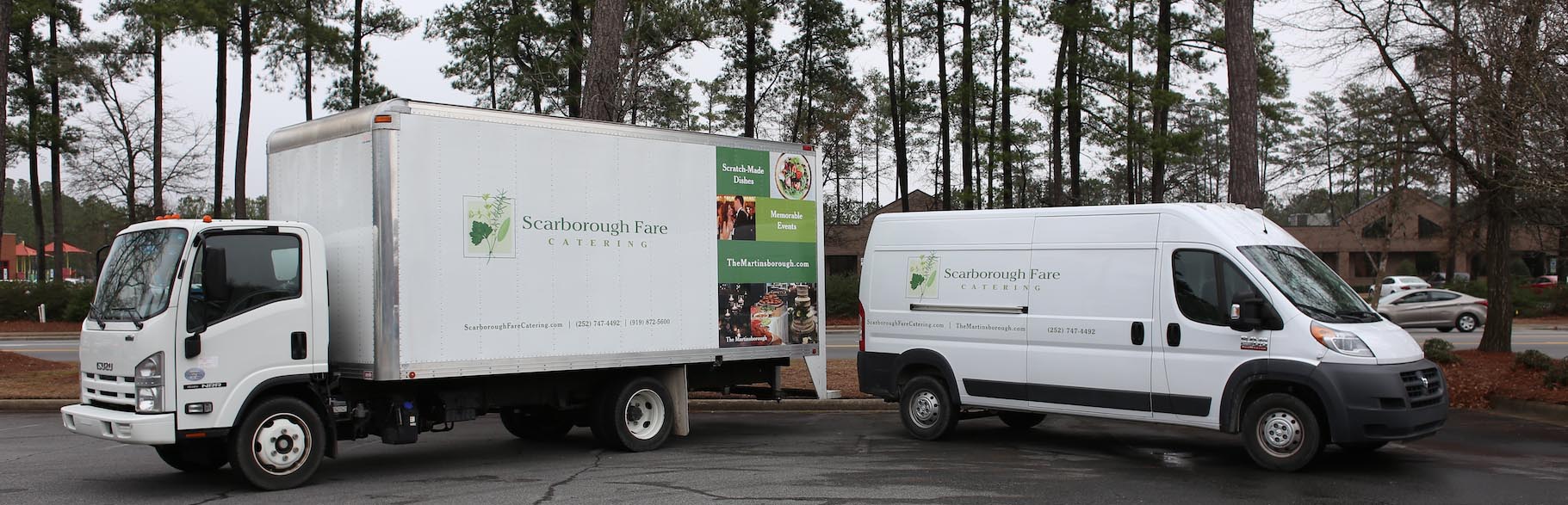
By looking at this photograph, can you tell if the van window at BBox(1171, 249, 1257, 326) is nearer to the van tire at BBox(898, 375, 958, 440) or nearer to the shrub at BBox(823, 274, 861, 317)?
the van tire at BBox(898, 375, 958, 440)

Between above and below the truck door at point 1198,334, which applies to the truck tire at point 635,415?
below

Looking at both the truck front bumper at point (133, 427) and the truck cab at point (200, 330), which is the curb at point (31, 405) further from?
the truck front bumper at point (133, 427)

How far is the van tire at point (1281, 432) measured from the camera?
8516mm

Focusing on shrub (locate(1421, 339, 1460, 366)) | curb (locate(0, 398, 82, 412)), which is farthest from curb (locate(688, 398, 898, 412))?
curb (locate(0, 398, 82, 412))

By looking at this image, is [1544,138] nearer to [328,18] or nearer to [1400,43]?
[1400,43]

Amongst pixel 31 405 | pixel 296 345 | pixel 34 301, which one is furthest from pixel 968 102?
pixel 34 301

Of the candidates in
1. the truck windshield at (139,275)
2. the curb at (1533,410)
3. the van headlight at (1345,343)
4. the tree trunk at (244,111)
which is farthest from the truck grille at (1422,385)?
the tree trunk at (244,111)

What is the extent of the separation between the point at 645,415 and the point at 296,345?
333cm

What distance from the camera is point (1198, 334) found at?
910 centimetres

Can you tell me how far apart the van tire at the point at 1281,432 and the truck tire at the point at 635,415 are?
5.07 meters

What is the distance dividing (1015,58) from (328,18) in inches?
859

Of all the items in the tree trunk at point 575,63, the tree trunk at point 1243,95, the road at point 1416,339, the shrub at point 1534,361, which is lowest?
the road at point 1416,339

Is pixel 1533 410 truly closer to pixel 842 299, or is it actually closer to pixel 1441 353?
pixel 1441 353

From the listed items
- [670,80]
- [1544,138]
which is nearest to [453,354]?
[1544,138]
